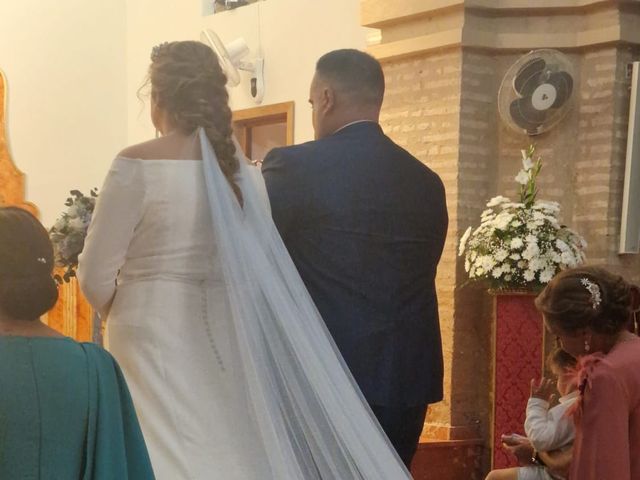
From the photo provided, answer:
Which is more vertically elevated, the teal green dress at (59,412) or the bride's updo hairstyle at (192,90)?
the bride's updo hairstyle at (192,90)

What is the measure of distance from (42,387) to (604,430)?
143cm

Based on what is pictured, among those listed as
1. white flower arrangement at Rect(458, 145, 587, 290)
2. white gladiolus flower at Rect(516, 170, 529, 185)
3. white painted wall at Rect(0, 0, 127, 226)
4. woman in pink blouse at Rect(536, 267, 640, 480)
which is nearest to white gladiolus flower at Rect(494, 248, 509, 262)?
white flower arrangement at Rect(458, 145, 587, 290)

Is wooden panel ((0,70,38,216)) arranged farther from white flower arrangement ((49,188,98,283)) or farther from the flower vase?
white flower arrangement ((49,188,98,283))

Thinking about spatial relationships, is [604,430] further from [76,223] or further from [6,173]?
[6,173]

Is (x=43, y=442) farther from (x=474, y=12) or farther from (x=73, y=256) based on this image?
(x=474, y=12)

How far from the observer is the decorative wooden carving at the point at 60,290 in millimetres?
9023

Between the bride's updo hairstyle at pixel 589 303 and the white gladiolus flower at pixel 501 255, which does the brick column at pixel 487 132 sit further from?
the bride's updo hairstyle at pixel 589 303

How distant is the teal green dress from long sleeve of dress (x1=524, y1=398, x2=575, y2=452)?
5.76ft

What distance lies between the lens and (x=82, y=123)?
947cm

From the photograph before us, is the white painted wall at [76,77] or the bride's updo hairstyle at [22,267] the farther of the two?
the white painted wall at [76,77]

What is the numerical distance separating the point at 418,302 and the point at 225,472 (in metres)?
0.72

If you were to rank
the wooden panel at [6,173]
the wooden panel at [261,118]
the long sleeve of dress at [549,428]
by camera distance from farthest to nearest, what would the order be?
the wooden panel at [6,173] → the wooden panel at [261,118] → the long sleeve of dress at [549,428]

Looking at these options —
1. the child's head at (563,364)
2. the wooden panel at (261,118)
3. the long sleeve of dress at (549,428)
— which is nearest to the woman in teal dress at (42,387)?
the child's head at (563,364)

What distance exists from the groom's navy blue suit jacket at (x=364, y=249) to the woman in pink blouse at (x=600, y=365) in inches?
15.3
